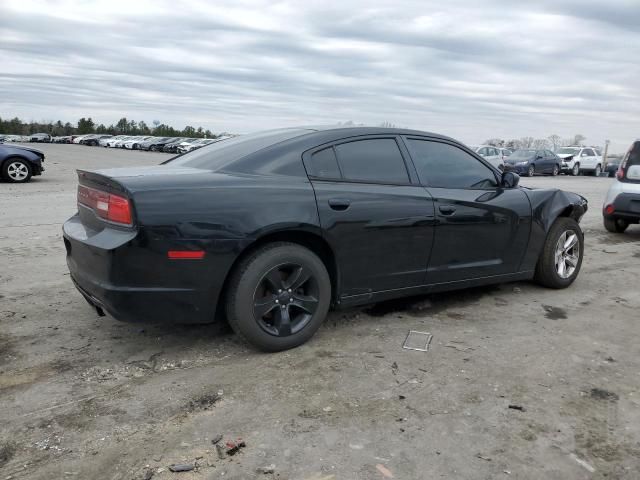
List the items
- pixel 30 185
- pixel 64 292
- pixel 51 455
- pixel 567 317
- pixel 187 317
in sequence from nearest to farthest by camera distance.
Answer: pixel 51 455, pixel 187 317, pixel 567 317, pixel 64 292, pixel 30 185

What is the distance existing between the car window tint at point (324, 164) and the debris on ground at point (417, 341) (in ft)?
4.27

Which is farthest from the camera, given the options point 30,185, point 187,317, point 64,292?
point 30,185

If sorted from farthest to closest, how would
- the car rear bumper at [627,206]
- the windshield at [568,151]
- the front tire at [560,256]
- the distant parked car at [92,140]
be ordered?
the distant parked car at [92,140]
the windshield at [568,151]
the car rear bumper at [627,206]
the front tire at [560,256]

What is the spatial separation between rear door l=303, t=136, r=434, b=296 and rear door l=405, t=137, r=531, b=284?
138mm

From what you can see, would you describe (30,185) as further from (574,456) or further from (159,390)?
(574,456)

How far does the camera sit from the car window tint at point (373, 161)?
4.28 metres

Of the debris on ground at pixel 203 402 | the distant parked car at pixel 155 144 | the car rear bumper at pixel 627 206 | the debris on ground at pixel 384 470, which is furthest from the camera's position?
the distant parked car at pixel 155 144

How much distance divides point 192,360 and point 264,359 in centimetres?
48

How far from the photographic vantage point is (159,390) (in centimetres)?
343

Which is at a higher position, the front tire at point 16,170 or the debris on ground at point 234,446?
the front tire at point 16,170

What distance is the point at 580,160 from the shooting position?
34.9 metres

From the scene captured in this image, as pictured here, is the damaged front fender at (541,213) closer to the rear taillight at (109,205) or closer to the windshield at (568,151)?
the rear taillight at (109,205)

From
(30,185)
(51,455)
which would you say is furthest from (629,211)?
(30,185)

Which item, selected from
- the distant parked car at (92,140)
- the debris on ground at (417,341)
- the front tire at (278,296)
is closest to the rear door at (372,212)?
the front tire at (278,296)
